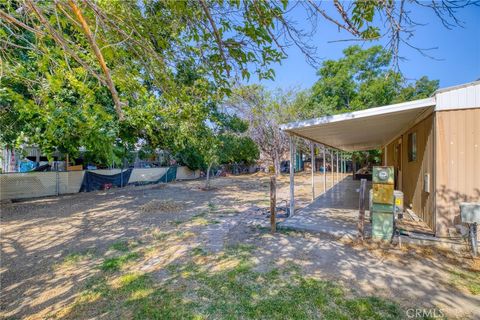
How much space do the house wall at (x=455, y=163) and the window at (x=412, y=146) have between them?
1.82 metres

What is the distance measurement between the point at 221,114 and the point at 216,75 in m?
12.2

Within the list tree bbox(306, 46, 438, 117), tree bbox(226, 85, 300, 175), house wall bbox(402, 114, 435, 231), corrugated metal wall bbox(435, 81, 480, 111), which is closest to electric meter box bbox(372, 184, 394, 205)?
house wall bbox(402, 114, 435, 231)

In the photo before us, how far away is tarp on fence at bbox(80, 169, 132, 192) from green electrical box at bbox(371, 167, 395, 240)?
12.9m

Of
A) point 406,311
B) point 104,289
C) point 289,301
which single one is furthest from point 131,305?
point 406,311

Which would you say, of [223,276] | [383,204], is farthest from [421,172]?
[223,276]

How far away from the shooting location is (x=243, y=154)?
86.7 ft

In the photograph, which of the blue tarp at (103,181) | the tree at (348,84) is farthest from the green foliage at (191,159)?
the tree at (348,84)

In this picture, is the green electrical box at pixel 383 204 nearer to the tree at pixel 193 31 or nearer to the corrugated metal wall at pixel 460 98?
the corrugated metal wall at pixel 460 98

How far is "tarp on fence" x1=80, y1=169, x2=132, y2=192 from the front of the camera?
12.4 metres

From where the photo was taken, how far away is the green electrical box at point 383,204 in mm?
4434

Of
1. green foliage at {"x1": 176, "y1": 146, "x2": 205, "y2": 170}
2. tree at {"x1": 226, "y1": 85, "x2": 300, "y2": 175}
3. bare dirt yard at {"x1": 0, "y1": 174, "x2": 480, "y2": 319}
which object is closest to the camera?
bare dirt yard at {"x1": 0, "y1": 174, "x2": 480, "y2": 319}

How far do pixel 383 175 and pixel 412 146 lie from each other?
2938 millimetres

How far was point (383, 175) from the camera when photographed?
180 inches

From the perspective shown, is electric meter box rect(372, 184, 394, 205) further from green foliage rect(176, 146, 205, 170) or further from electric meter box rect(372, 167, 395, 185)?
green foliage rect(176, 146, 205, 170)
